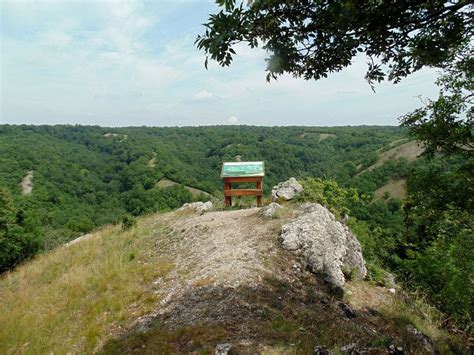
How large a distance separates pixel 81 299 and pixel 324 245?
5.14 meters

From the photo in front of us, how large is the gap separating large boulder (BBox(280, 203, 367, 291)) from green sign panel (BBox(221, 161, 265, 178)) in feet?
8.76

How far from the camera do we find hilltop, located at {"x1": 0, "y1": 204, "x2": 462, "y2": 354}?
428cm

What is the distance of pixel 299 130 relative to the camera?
146750mm

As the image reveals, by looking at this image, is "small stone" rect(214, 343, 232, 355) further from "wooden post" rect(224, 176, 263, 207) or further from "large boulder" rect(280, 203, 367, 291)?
"wooden post" rect(224, 176, 263, 207)

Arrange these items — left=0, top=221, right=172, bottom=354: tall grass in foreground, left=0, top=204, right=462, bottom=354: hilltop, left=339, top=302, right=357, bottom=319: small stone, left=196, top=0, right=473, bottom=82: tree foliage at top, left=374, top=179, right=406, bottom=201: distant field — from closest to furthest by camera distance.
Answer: left=196, top=0, right=473, bottom=82: tree foliage at top, left=0, top=204, right=462, bottom=354: hilltop, left=0, top=221, right=172, bottom=354: tall grass in foreground, left=339, top=302, right=357, bottom=319: small stone, left=374, top=179, right=406, bottom=201: distant field

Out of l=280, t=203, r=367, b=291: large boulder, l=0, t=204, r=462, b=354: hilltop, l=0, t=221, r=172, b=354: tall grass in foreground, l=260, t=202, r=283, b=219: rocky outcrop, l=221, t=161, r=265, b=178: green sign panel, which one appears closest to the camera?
l=0, t=204, r=462, b=354: hilltop

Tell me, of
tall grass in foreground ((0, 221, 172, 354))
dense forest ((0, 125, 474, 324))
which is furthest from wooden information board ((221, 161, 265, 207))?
tall grass in foreground ((0, 221, 172, 354))

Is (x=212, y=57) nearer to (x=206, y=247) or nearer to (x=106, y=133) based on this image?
(x=206, y=247)

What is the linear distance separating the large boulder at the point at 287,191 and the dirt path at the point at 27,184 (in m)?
56.2

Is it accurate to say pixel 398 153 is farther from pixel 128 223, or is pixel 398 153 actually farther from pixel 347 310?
pixel 347 310

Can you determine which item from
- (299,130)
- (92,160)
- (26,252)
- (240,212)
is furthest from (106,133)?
(240,212)

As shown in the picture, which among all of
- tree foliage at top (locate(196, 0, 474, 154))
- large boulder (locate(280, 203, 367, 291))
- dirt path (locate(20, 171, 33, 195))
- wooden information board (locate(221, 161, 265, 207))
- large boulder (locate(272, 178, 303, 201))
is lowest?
dirt path (locate(20, 171, 33, 195))

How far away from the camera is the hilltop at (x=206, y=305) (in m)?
4.28

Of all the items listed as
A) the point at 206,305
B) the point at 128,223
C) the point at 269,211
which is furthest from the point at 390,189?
the point at 206,305
